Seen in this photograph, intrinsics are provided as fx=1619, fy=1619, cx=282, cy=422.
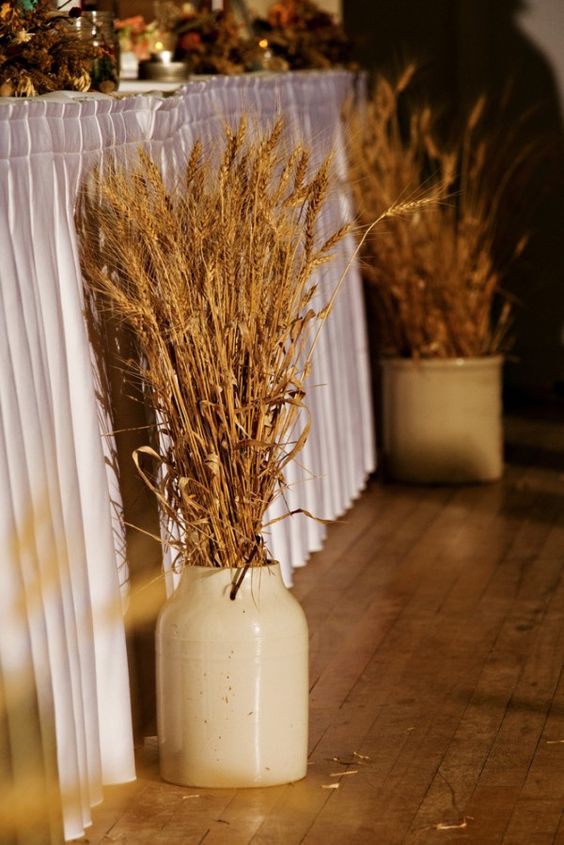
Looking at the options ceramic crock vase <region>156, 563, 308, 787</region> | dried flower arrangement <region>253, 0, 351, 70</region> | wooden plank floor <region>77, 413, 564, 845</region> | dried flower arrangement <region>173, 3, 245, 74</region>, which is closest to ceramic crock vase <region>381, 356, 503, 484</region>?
wooden plank floor <region>77, 413, 564, 845</region>

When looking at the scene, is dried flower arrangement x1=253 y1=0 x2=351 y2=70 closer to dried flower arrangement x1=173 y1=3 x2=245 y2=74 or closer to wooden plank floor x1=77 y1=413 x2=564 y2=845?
dried flower arrangement x1=173 y1=3 x2=245 y2=74

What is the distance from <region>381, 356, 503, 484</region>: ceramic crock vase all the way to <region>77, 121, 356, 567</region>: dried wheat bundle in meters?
2.68

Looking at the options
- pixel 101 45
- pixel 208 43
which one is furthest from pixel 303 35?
pixel 101 45

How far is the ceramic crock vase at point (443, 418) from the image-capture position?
5.58 meters

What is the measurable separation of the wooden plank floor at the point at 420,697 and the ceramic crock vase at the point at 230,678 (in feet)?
0.19

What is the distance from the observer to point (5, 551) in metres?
2.47

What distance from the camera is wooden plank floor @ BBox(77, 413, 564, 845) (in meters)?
2.78

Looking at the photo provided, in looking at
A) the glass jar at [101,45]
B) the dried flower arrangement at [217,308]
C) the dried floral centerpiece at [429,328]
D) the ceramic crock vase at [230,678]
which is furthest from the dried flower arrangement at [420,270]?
the ceramic crock vase at [230,678]

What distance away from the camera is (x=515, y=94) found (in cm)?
743

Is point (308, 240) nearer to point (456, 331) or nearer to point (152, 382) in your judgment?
point (152, 382)

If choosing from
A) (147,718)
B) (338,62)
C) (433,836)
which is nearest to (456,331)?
(338,62)

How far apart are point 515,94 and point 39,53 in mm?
4796

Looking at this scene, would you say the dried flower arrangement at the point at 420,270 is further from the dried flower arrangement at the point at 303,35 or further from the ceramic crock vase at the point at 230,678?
the ceramic crock vase at the point at 230,678

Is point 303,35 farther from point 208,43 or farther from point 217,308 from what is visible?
point 217,308
